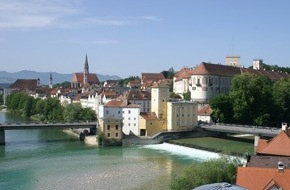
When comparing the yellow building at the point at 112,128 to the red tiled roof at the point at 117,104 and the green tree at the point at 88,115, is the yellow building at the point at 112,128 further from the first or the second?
the green tree at the point at 88,115

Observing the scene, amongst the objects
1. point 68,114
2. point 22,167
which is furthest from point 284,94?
point 22,167

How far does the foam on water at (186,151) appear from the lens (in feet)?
146

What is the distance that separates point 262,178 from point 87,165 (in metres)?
23.3

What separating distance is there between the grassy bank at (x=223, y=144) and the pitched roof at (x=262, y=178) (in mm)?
23038

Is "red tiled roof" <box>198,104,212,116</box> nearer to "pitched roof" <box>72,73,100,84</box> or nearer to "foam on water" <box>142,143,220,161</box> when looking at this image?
"foam on water" <box>142,143,220,161</box>

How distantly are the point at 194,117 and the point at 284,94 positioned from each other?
16.5 metres

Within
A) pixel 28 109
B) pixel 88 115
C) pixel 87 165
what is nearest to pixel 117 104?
pixel 88 115

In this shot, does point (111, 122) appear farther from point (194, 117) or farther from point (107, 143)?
point (194, 117)

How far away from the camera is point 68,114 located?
233 ft

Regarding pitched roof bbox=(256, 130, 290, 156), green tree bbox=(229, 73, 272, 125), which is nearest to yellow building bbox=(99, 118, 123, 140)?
green tree bbox=(229, 73, 272, 125)

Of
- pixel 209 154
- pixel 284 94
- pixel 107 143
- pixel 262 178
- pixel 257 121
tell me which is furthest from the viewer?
pixel 284 94

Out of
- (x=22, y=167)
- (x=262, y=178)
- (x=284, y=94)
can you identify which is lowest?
(x=22, y=167)

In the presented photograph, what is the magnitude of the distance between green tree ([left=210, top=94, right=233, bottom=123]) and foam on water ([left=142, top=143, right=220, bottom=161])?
13.3m

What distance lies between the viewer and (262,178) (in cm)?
2083
